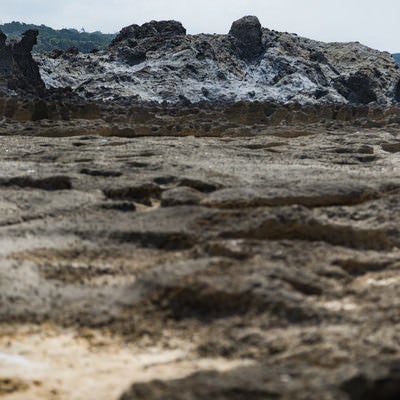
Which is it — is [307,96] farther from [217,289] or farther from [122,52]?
[217,289]

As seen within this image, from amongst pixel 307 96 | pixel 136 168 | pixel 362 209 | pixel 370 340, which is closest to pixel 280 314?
pixel 370 340

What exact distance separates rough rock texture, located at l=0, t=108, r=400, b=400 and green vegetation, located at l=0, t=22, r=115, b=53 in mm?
76236

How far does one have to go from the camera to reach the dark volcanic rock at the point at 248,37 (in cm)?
3394

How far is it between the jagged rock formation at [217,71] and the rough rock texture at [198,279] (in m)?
20.6

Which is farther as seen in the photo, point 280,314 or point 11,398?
point 280,314

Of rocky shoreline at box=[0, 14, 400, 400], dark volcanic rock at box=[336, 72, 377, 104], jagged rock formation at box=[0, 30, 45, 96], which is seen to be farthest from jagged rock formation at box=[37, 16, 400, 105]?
rocky shoreline at box=[0, 14, 400, 400]

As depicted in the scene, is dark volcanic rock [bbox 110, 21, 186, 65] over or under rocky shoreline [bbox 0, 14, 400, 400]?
over

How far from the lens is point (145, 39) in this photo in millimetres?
32875

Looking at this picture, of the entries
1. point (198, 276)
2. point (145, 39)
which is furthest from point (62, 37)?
point (198, 276)

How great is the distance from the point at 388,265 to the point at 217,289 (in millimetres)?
1238

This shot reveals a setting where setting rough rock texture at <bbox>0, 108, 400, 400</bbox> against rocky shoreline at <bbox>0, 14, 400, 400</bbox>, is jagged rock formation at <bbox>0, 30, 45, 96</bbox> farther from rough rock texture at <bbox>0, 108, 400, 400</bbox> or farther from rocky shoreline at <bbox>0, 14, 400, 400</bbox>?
rough rock texture at <bbox>0, 108, 400, 400</bbox>

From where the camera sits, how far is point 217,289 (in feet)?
11.8

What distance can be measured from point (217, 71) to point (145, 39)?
4089mm

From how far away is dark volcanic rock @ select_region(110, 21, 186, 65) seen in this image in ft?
104
